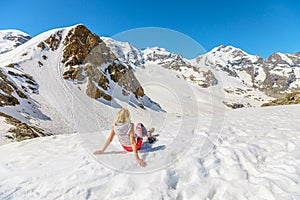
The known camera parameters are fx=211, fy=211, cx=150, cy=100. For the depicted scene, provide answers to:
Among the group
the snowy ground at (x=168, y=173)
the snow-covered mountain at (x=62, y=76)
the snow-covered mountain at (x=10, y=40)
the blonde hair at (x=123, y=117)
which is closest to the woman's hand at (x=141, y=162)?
the snowy ground at (x=168, y=173)

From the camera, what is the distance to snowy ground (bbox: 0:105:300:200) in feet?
12.7

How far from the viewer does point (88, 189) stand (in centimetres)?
405

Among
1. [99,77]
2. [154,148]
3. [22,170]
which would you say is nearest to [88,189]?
[22,170]

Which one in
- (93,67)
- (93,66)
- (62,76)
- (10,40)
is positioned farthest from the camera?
(10,40)

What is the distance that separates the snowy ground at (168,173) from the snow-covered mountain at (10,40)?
15094cm

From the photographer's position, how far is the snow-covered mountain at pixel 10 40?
13248 cm

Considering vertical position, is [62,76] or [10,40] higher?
[10,40]

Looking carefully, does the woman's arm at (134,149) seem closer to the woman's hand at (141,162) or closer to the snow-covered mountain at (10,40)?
the woman's hand at (141,162)

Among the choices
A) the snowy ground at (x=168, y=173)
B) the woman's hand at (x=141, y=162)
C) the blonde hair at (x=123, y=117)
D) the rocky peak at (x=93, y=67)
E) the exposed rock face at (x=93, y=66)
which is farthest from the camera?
the exposed rock face at (x=93, y=66)

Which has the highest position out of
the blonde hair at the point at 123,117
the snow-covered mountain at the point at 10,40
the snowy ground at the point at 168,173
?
the snow-covered mountain at the point at 10,40

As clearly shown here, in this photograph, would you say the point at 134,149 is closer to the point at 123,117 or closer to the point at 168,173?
the point at 123,117

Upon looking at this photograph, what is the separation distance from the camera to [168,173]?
4.55 metres

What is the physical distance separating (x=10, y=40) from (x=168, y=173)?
604 ft

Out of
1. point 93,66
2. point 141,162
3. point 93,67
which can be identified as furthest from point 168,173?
point 93,66
